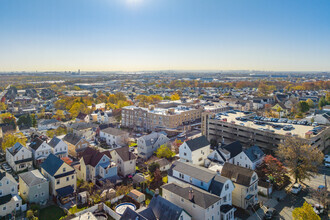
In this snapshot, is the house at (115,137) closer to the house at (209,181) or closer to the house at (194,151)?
the house at (194,151)

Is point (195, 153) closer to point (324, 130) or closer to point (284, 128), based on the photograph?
point (284, 128)

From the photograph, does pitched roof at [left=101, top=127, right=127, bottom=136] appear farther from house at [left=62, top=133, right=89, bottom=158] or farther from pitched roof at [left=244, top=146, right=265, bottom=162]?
pitched roof at [left=244, top=146, right=265, bottom=162]

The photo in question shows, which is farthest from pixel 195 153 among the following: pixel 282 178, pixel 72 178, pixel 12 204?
pixel 12 204

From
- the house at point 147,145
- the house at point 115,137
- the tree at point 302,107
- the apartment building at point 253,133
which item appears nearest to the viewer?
the apartment building at point 253,133

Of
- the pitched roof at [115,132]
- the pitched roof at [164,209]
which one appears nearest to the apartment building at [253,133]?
the pitched roof at [115,132]

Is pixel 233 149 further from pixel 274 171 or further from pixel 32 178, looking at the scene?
pixel 32 178

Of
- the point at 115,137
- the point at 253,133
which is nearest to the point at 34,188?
the point at 115,137
